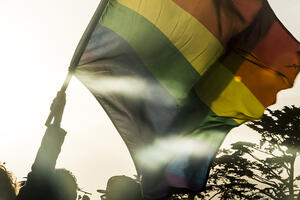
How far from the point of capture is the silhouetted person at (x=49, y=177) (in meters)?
2.87

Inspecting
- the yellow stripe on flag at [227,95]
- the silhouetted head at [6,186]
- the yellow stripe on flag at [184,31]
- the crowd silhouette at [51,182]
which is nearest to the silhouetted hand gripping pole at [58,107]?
the crowd silhouette at [51,182]

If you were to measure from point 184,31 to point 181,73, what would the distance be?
0.48 m

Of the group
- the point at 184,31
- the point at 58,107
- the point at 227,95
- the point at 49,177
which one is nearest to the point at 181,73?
the point at 184,31

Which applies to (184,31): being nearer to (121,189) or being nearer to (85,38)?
(85,38)

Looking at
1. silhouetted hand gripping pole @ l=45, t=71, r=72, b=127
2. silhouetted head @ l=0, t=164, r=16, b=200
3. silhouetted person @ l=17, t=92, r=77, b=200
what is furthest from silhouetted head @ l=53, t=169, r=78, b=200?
silhouetted head @ l=0, t=164, r=16, b=200

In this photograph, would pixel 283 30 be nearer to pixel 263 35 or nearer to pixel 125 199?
pixel 263 35

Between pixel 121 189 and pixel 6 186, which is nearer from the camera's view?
pixel 121 189

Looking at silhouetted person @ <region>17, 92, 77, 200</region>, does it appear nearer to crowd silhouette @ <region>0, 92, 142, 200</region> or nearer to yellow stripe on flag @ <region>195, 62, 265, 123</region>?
crowd silhouette @ <region>0, 92, 142, 200</region>

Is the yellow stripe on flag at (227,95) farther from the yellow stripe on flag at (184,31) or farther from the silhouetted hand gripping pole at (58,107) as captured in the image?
the silhouetted hand gripping pole at (58,107)

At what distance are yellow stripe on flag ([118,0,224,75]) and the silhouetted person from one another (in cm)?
219

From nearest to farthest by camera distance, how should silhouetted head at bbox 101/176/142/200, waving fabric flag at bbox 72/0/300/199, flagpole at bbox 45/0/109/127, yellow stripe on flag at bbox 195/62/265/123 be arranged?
1. silhouetted head at bbox 101/176/142/200
2. flagpole at bbox 45/0/109/127
3. waving fabric flag at bbox 72/0/300/199
4. yellow stripe on flag at bbox 195/62/265/123

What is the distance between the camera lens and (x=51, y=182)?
2986 mm

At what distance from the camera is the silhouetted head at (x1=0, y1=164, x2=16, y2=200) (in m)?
3.41

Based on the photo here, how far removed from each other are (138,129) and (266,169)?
20.6 m
